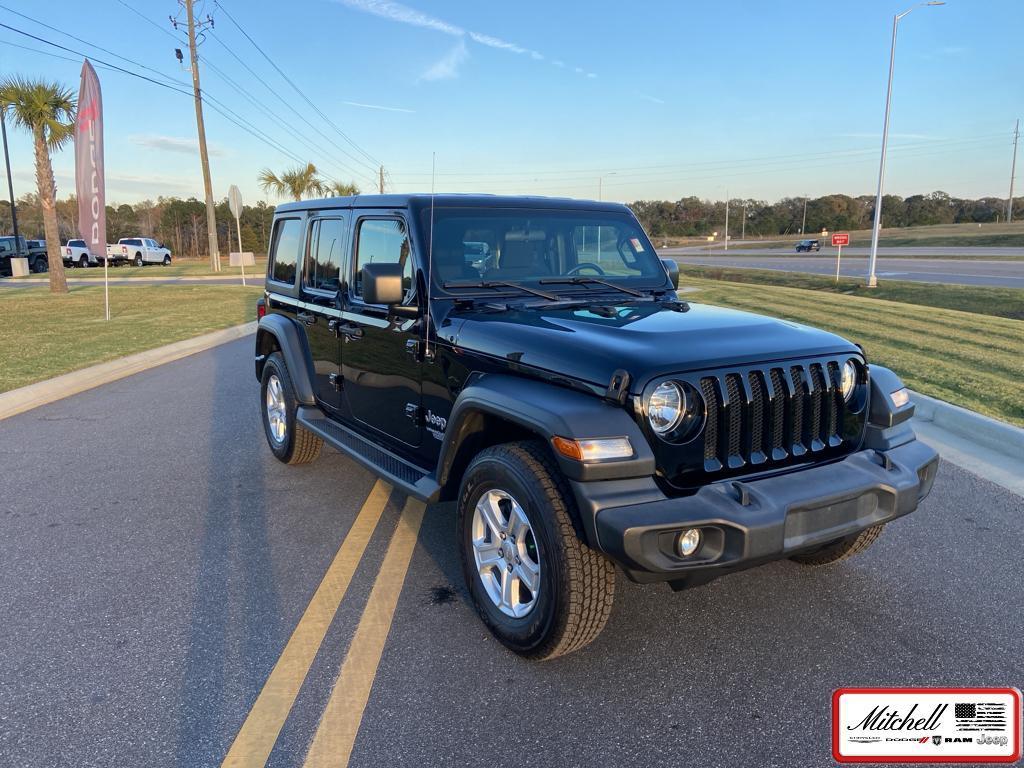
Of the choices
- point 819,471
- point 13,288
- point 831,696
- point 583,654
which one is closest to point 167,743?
point 583,654

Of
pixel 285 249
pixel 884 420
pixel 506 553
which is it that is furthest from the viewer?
pixel 285 249

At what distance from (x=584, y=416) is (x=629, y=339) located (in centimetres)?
52

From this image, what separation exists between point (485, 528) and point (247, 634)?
1146 millimetres

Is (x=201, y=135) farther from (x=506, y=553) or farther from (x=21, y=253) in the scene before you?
(x=506, y=553)

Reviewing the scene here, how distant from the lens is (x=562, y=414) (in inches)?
113

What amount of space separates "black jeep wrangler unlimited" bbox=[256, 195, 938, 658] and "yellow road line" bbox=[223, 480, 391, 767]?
0.49 m

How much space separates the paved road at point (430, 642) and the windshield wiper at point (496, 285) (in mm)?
1476

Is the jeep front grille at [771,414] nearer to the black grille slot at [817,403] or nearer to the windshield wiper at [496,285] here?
the black grille slot at [817,403]

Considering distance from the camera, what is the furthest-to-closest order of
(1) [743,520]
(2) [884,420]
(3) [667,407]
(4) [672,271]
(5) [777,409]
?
(4) [672,271]
(2) [884,420]
(5) [777,409]
(3) [667,407]
(1) [743,520]

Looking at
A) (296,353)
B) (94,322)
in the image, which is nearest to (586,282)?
(296,353)

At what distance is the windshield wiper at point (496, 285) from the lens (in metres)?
4.07

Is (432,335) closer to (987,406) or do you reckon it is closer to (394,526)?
(394,526)

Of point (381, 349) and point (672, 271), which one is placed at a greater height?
point (672, 271)

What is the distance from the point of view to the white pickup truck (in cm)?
4434
